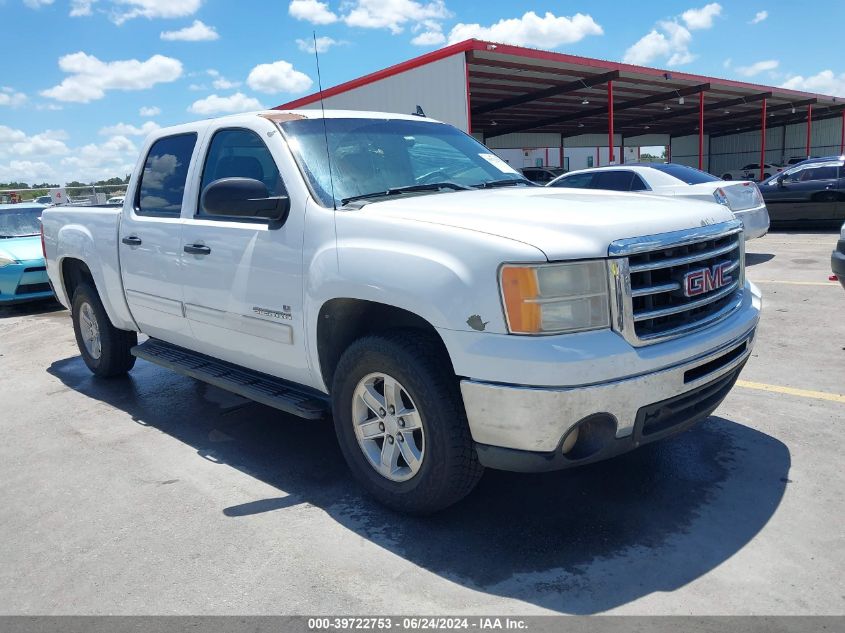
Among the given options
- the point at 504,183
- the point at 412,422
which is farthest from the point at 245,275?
the point at 504,183

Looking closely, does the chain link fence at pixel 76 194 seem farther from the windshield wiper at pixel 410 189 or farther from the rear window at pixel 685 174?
the windshield wiper at pixel 410 189

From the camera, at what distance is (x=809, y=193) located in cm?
1444

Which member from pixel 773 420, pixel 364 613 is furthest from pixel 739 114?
pixel 364 613

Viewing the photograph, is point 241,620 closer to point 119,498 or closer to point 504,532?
point 504,532

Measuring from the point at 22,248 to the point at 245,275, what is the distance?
28.0ft

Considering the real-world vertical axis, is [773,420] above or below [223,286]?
below

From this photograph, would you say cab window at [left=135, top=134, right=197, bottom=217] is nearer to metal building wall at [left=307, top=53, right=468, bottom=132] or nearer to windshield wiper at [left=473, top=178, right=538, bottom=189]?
windshield wiper at [left=473, top=178, right=538, bottom=189]

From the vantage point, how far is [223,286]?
4102mm

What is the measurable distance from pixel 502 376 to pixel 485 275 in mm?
412

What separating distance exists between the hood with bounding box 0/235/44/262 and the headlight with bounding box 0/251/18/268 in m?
0.05

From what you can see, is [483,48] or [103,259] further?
[483,48]

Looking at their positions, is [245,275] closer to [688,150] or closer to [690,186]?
[690,186]

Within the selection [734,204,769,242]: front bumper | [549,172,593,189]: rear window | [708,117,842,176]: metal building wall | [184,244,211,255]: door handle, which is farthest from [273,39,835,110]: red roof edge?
[708,117,842,176]: metal building wall

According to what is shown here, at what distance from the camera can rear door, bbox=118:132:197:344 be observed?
15.1ft
